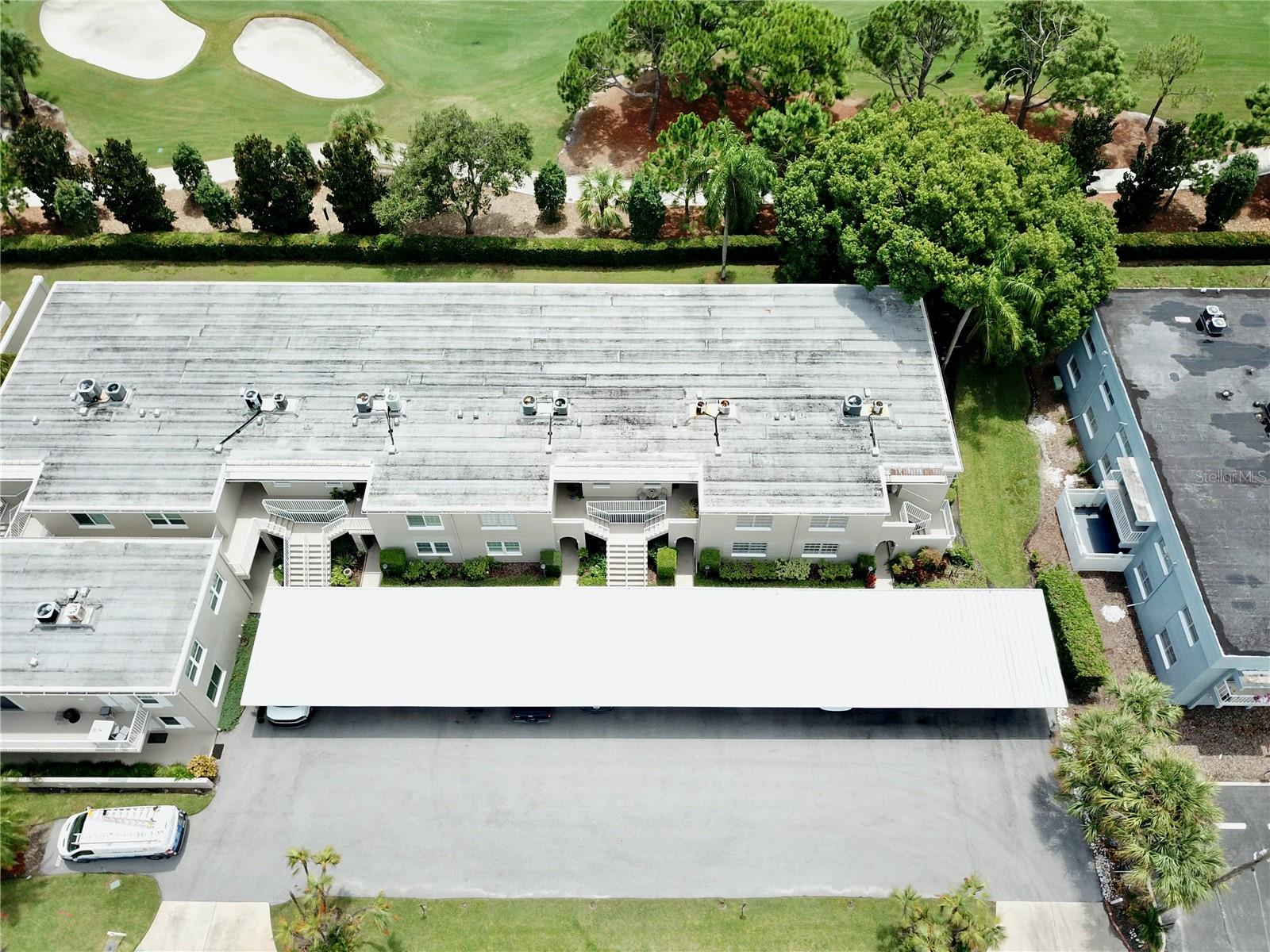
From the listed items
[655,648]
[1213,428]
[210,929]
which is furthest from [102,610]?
[1213,428]

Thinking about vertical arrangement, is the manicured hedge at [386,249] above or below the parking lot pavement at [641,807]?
above

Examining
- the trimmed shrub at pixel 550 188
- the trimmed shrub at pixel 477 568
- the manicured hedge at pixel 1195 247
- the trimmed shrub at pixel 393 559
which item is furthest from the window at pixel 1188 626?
the trimmed shrub at pixel 550 188

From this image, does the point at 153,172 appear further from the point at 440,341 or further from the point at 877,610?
the point at 877,610

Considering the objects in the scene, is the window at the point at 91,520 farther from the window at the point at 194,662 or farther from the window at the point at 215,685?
the window at the point at 215,685

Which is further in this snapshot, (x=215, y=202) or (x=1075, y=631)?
(x=215, y=202)

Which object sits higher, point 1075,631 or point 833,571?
point 833,571

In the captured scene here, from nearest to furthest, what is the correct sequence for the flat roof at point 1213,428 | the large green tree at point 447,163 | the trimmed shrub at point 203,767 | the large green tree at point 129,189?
the trimmed shrub at point 203,767 < the flat roof at point 1213,428 < the large green tree at point 447,163 < the large green tree at point 129,189

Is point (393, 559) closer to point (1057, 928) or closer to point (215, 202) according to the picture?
point (215, 202)
